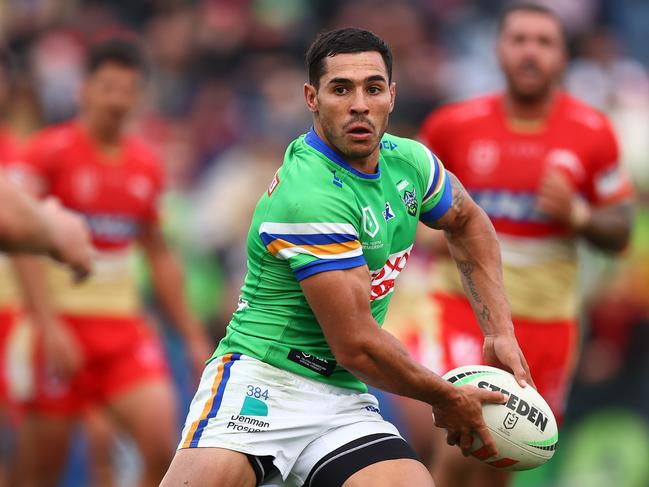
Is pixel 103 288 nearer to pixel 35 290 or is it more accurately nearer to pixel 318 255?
pixel 35 290

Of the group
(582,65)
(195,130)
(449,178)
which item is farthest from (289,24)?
Result: (449,178)

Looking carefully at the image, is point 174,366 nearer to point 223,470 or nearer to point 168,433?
point 168,433

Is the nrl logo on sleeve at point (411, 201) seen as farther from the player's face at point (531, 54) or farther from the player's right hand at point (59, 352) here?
the player's right hand at point (59, 352)

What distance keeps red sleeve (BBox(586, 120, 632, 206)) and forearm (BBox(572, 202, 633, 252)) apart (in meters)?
0.06

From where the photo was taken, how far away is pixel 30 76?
49.2ft

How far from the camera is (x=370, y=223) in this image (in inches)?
205

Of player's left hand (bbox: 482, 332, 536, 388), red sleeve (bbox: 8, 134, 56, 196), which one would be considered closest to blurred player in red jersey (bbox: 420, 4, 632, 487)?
player's left hand (bbox: 482, 332, 536, 388)

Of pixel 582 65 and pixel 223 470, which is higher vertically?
pixel 582 65

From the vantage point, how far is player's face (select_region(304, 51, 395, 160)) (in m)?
5.14

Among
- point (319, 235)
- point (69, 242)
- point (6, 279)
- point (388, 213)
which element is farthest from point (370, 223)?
point (6, 279)

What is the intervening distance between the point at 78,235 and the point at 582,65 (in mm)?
10100

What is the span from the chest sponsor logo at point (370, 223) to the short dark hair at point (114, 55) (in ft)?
14.3

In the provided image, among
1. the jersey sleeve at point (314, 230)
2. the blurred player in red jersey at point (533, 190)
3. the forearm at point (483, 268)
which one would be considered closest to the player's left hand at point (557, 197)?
the blurred player in red jersey at point (533, 190)

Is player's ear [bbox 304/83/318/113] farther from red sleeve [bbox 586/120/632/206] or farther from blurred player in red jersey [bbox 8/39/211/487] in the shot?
blurred player in red jersey [bbox 8/39/211/487]
